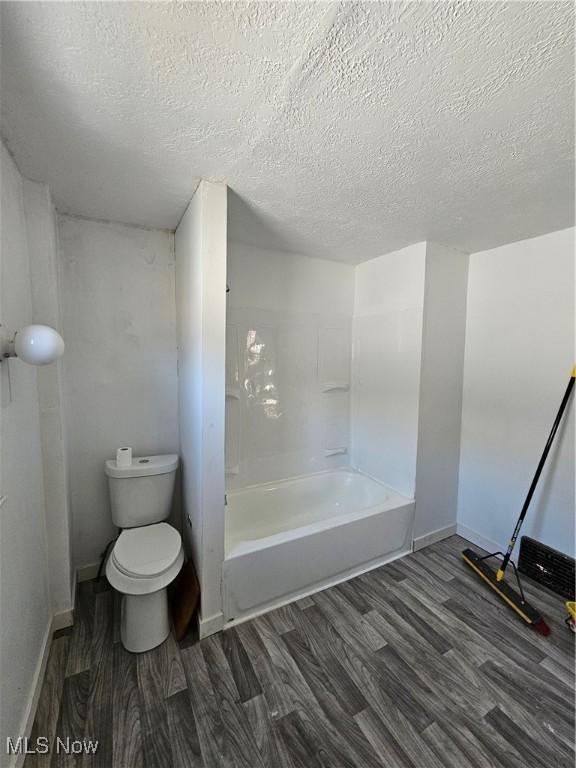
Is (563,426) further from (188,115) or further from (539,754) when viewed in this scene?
(188,115)

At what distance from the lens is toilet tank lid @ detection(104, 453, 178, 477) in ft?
5.85

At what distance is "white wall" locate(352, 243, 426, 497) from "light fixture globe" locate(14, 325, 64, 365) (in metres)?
2.06

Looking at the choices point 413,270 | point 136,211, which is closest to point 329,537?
point 413,270

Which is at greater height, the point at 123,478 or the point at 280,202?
the point at 280,202

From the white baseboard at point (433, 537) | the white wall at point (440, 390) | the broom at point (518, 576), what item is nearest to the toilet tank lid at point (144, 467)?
the white wall at point (440, 390)

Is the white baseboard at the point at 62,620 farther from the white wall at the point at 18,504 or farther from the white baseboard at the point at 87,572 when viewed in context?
the white baseboard at the point at 87,572

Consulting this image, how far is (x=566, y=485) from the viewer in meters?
1.91

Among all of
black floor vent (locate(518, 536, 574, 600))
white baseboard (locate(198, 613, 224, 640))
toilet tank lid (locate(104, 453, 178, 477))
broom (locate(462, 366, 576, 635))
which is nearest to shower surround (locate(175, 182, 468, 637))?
white baseboard (locate(198, 613, 224, 640))

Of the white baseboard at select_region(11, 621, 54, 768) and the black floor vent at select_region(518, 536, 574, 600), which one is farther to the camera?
the black floor vent at select_region(518, 536, 574, 600)

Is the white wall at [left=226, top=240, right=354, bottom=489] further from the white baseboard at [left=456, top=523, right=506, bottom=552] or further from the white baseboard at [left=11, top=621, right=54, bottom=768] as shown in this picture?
the white baseboard at [left=11, top=621, right=54, bottom=768]

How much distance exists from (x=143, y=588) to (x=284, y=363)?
1.67 m

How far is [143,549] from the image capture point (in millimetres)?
1599

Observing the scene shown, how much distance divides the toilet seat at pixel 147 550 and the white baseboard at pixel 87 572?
1.76ft

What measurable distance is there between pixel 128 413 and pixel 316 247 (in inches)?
70.1
